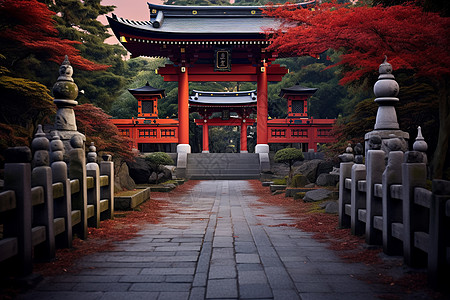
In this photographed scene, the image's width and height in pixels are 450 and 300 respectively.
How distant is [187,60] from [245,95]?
34.3ft

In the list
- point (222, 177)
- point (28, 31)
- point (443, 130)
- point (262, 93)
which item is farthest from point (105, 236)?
point (262, 93)

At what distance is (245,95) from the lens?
29250 mm

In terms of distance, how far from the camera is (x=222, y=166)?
20.5 m

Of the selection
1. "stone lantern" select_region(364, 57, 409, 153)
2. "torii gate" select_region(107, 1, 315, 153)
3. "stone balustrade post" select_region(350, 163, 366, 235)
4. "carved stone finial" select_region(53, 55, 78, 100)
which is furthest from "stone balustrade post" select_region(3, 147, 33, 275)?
"torii gate" select_region(107, 1, 315, 153)

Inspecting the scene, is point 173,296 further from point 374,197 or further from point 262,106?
point 262,106

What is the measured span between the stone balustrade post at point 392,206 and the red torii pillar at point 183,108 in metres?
16.5

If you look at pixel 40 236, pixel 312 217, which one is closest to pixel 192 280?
pixel 40 236

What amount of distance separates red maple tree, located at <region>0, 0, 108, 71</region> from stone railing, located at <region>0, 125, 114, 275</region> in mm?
7710

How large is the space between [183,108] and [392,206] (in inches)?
664

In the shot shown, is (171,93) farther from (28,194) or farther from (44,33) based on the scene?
(28,194)

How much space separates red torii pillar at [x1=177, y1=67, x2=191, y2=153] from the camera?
1948cm

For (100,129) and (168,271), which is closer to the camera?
→ (168,271)

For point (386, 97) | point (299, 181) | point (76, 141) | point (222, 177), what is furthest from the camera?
point (222, 177)

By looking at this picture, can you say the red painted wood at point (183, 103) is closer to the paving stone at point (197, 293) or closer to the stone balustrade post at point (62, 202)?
the stone balustrade post at point (62, 202)
